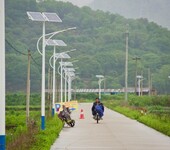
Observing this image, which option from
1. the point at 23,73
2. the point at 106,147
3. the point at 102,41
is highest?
the point at 102,41

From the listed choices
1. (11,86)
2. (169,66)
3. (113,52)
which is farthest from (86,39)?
(11,86)

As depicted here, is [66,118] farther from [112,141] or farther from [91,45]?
[91,45]

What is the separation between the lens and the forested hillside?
10131 centimetres

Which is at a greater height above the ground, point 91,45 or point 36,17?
point 91,45

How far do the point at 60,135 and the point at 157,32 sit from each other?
145 meters

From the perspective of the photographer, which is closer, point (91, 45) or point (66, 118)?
point (66, 118)

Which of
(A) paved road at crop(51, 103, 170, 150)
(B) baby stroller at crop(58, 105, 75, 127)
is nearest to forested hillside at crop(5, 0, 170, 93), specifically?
(B) baby stroller at crop(58, 105, 75, 127)

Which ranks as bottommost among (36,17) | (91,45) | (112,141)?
(112,141)

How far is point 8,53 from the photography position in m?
102

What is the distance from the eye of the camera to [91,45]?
14225cm

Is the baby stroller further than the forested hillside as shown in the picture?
No

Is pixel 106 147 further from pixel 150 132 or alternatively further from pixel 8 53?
pixel 8 53

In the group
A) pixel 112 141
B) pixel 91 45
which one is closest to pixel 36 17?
pixel 112 141

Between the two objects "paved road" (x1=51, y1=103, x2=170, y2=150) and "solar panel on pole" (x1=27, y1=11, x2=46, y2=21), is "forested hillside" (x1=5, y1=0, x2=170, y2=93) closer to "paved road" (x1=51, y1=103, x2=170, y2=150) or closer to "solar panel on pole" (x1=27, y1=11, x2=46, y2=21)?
"solar panel on pole" (x1=27, y1=11, x2=46, y2=21)
